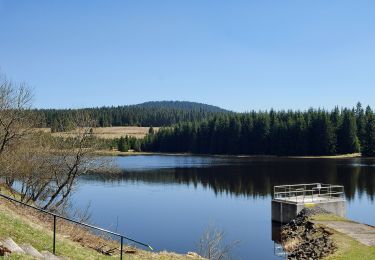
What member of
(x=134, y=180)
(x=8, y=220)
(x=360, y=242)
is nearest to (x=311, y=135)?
(x=134, y=180)

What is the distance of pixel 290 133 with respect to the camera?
157 meters

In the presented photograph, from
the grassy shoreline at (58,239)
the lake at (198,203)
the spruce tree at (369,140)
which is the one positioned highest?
the spruce tree at (369,140)

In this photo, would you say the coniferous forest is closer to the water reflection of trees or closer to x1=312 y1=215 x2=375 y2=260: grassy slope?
the water reflection of trees

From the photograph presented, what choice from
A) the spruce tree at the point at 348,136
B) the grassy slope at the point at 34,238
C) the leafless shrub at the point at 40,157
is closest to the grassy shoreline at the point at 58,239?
the grassy slope at the point at 34,238

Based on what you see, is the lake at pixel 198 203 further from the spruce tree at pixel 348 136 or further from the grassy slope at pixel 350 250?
the spruce tree at pixel 348 136

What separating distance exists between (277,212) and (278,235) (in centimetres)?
429

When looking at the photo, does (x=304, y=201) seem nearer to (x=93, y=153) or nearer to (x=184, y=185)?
(x=93, y=153)

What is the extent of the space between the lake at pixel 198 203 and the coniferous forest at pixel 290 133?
5847cm

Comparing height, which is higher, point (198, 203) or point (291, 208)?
point (291, 208)

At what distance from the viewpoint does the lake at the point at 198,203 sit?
4000 cm

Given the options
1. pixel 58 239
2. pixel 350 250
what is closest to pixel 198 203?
pixel 350 250

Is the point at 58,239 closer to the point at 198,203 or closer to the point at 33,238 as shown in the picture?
the point at 33,238

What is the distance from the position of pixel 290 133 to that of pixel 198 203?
10420 centimetres

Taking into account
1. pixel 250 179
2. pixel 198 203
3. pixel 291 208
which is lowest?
pixel 198 203
